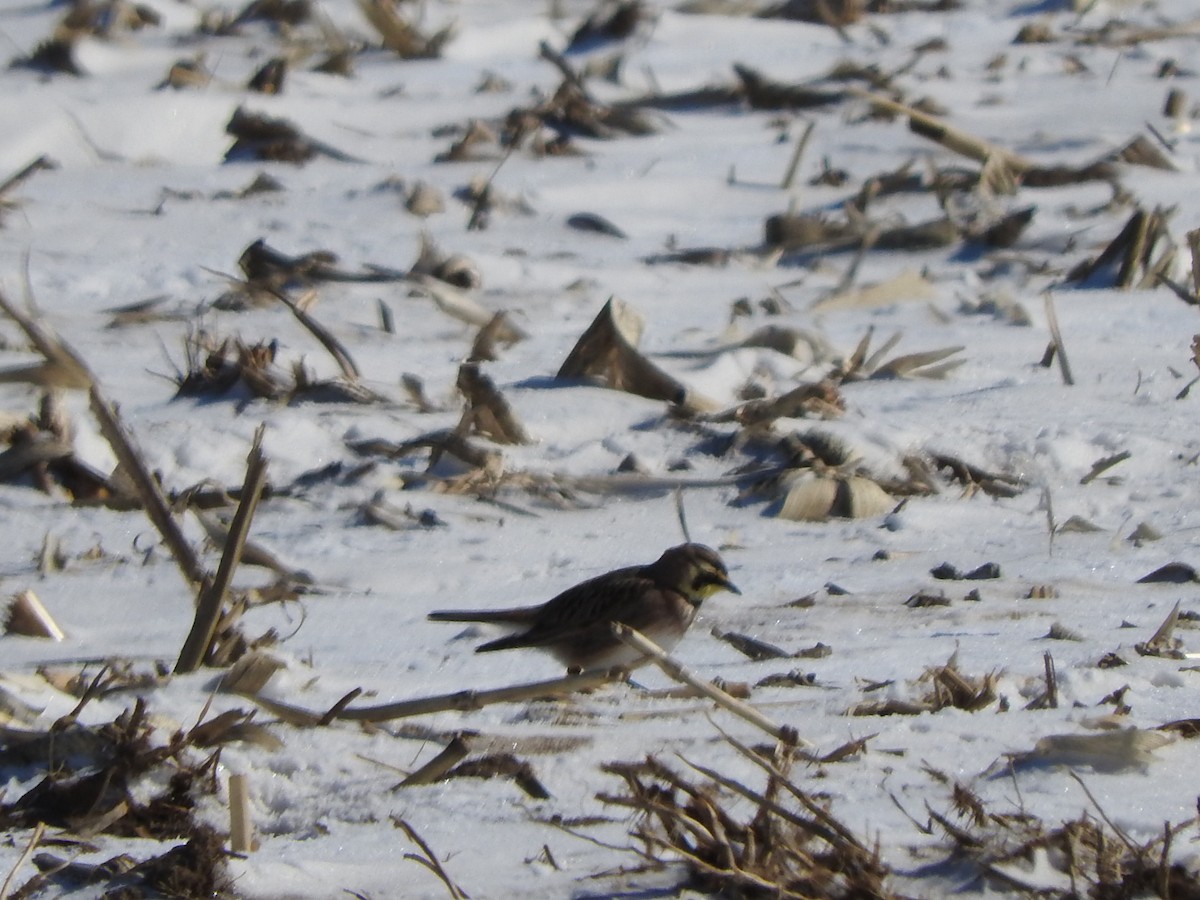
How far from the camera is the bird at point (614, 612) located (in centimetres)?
334

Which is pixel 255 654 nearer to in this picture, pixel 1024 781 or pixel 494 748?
pixel 494 748

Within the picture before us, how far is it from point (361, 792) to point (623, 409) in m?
2.71

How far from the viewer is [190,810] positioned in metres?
2.33

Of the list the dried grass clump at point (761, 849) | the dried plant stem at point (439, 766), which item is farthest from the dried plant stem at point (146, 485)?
the dried grass clump at point (761, 849)

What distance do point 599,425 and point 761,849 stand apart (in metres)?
3.05

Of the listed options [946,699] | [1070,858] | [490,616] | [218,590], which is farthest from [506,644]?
[1070,858]

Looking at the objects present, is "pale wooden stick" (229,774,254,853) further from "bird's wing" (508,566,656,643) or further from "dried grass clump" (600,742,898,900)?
"bird's wing" (508,566,656,643)

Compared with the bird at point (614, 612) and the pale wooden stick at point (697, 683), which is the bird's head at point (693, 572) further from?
the pale wooden stick at point (697, 683)

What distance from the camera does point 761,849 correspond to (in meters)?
1.93

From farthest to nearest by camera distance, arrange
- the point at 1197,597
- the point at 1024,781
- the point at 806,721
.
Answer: the point at 1197,597 → the point at 806,721 → the point at 1024,781

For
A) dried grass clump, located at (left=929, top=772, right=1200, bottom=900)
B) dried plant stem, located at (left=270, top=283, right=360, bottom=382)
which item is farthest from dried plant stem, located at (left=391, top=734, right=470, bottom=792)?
dried plant stem, located at (left=270, top=283, right=360, bottom=382)

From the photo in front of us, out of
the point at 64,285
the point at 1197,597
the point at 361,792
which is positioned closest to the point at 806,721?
the point at 361,792

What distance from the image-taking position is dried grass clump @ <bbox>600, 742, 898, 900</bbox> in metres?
1.89

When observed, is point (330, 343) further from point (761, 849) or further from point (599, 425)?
→ point (761, 849)
